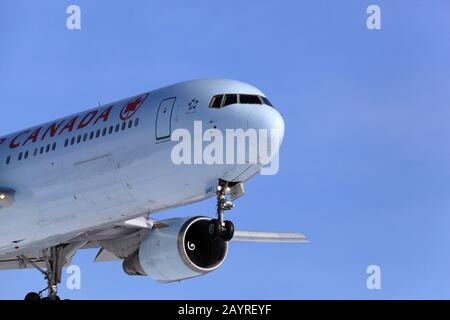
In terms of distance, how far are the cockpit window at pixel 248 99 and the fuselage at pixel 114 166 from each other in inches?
7.3

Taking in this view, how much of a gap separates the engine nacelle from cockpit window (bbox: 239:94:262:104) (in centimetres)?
649

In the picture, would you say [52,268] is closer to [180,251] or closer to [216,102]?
[180,251]

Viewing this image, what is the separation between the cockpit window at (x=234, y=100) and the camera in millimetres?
37156

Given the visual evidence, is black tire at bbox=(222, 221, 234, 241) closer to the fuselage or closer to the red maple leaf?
the fuselage

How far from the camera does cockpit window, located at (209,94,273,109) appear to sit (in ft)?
122

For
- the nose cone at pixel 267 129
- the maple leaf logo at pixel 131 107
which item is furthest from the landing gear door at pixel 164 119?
the nose cone at pixel 267 129

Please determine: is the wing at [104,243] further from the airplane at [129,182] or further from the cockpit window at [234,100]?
the cockpit window at [234,100]

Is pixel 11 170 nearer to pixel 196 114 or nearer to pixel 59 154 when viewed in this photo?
pixel 59 154

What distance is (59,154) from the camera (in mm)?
40281

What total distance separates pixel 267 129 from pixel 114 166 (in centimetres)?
511

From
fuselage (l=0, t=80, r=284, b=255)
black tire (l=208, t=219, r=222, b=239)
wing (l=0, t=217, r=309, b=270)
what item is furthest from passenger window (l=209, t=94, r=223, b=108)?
wing (l=0, t=217, r=309, b=270)

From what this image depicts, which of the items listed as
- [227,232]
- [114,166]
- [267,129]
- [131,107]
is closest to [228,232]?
[227,232]
